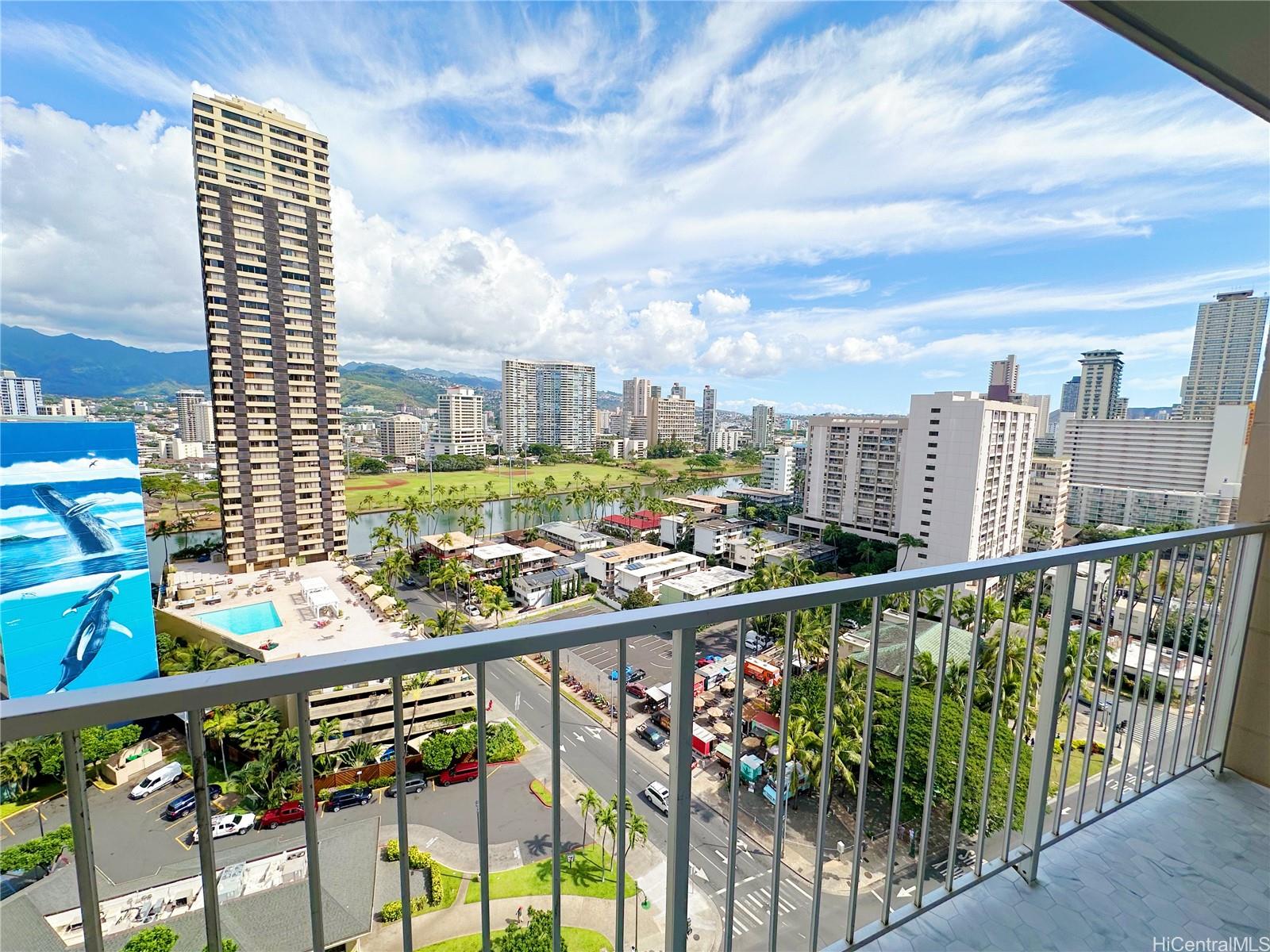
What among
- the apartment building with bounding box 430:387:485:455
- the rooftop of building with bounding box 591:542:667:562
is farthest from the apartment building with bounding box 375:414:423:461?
the rooftop of building with bounding box 591:542:667:562

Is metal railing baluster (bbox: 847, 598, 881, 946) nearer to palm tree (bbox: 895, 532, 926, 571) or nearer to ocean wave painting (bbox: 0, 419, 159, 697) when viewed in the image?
ocean wave painting (bbox: 0, 419, 159, 697)

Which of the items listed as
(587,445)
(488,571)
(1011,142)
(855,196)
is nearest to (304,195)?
(488,571)

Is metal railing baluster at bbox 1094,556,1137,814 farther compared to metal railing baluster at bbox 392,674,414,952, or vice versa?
metal railing baluster at bbox 1094,556,1137,814

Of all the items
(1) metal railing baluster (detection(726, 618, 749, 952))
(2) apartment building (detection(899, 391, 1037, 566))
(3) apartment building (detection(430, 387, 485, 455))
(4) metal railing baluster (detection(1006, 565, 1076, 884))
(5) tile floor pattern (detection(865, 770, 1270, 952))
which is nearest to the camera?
(1) metal railing baluster (detection(726, 618, 749, 952))

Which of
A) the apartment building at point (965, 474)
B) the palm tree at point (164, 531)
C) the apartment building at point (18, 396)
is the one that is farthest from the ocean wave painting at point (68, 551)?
the apartment building at point (965, 474)

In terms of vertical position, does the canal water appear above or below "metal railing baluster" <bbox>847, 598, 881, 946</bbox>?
below

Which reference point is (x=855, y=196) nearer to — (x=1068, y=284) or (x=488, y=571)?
(x=1068, y=284)

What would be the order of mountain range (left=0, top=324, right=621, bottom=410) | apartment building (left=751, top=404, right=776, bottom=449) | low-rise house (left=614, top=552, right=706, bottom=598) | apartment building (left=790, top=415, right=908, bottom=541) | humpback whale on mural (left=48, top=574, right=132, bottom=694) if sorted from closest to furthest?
humpback whale on mural (left=48, top=574, right=132, bottom=694) → mountain range (left=0, top=324, right=621, bottom=410) → low-rise house (left=614, top=552, right=706, bottom=598) → apartment building (left=790, top=415, right=908, bottom=541) → apartment building (left=751, top=404, right=776, bottom=449)

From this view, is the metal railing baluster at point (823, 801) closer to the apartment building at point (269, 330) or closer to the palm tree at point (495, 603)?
the palm tree at point (495, 603)
